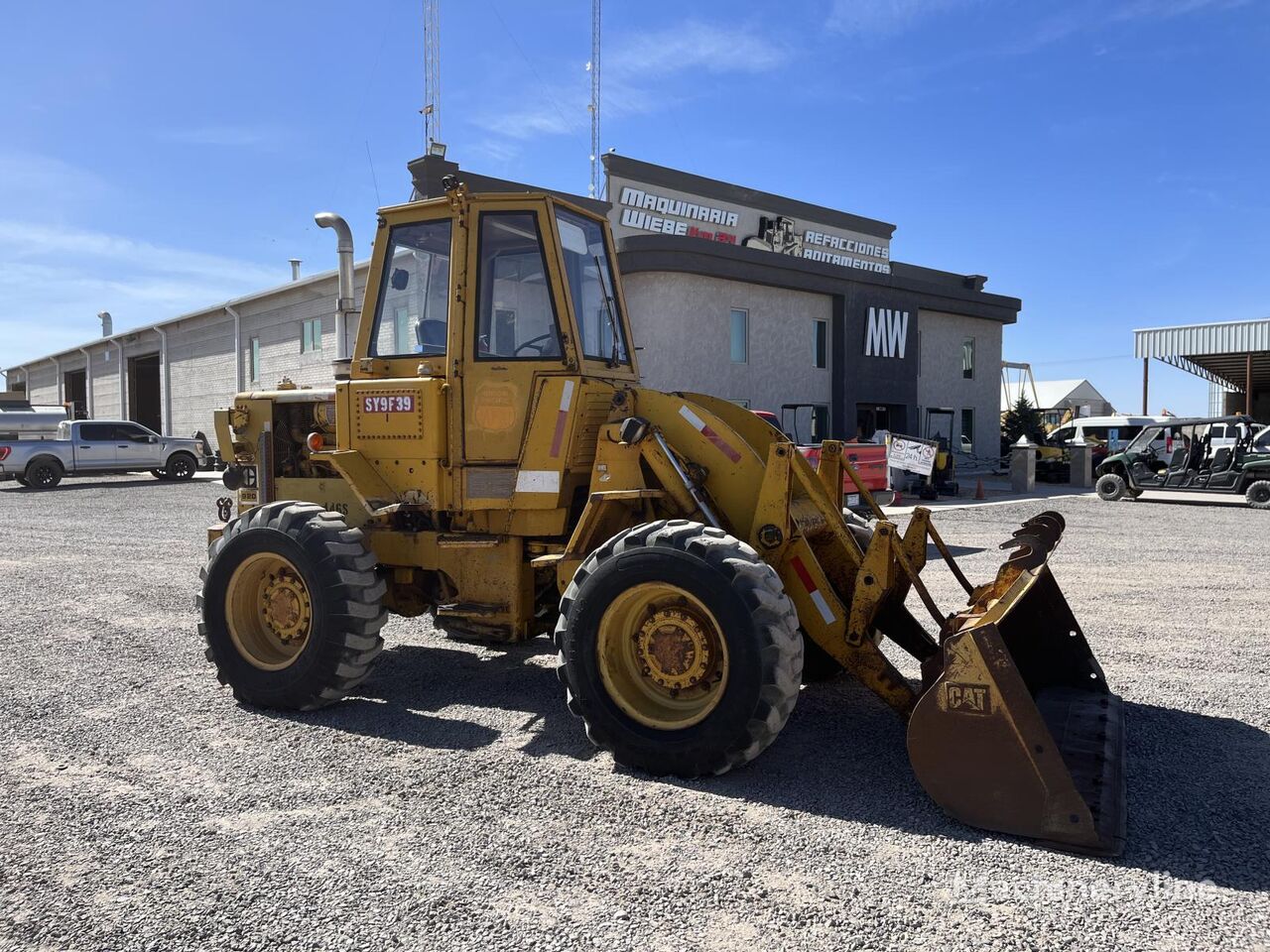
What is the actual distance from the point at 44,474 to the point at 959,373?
28.4m

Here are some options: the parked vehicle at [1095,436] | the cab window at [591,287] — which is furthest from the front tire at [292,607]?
the parked vehicle at [1095,436]

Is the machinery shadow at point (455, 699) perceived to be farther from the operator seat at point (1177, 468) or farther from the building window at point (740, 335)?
the operator seat at point (1177, 468)

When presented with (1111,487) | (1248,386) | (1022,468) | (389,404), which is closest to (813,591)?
(389,404)

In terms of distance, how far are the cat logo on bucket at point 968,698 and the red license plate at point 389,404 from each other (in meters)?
3.50

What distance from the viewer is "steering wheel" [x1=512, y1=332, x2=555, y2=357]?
5.37 metres

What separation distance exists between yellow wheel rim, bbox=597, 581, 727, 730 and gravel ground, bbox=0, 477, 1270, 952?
1.20ft

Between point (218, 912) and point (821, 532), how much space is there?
138 inches

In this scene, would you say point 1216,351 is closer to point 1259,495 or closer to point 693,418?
point 1259,495

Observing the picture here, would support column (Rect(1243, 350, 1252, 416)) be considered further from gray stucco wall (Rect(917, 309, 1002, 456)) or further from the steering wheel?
the steering wheel

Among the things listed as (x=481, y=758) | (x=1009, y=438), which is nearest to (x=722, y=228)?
(x=1009, y=438)

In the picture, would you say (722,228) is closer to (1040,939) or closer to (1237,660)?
(1237,660)

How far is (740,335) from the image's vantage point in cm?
2427

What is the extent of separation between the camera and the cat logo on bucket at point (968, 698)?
3.64m

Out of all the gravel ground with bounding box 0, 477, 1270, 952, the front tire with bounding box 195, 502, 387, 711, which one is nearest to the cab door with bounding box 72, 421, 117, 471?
the gravel ground with bounding box 0, 477, 1270, 952
